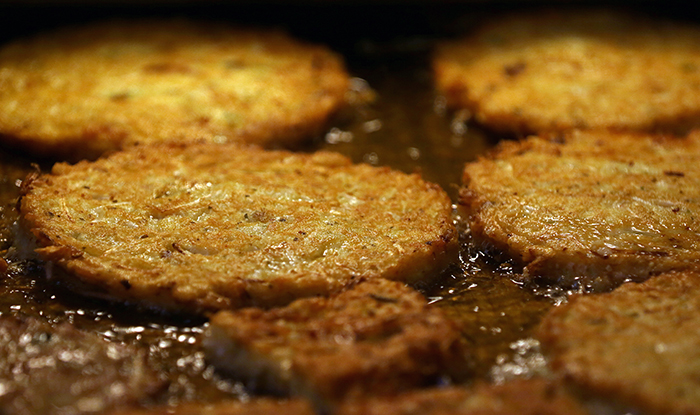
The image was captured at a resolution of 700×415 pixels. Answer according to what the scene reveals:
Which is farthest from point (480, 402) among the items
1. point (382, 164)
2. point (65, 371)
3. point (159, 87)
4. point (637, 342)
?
point (159, 87)

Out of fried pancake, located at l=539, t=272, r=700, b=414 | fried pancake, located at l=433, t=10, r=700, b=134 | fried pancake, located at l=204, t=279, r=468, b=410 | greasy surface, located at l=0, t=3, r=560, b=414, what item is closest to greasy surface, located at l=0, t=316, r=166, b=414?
greasy surface, located at l=0, t=3, r=560, b=414

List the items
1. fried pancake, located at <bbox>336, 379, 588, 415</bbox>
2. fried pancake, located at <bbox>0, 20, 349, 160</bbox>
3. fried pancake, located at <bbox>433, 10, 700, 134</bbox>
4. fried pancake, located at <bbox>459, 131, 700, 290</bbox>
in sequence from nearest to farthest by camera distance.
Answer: fried pancake, located at <bbox>336, 379, 588, 415</bbox>
fried pancake, located at <bbox>459, 131, 700, 290</bbox>
fried pancake, located at <bbox>0, 20, 349, 160</bbox>
fried pancake, located at <bbox>433, 10, 700, 134</bbox>

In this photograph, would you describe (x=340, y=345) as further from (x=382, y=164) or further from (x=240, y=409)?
(x=382, y=164)

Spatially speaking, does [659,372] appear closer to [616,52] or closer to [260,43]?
[616,52]

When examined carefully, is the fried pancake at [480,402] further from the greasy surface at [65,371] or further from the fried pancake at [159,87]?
the fried pancake at [159,87]

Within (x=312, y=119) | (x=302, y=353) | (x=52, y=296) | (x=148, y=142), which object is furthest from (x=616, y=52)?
(x=52, y=296)

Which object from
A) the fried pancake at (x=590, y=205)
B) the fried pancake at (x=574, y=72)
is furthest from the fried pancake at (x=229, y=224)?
the fried pancake at (x=574, y=72)

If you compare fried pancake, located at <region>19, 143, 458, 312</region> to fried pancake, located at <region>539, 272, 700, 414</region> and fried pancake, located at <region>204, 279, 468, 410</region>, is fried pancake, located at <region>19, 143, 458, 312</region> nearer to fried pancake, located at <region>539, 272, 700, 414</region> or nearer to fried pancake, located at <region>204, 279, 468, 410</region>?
fried pancake, located at <region>204, 279, 468, 410</region>
